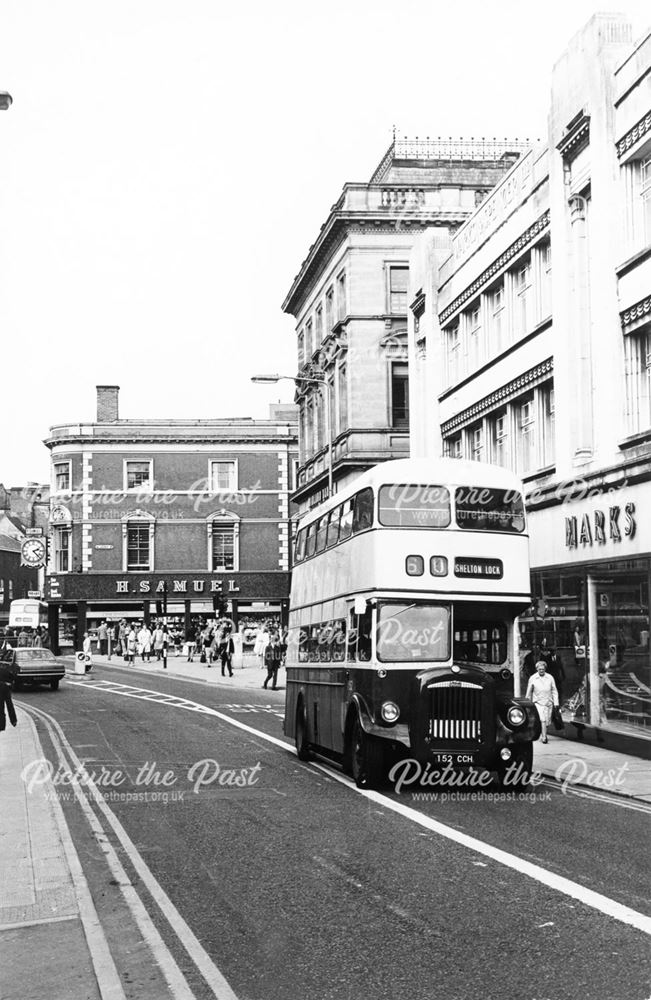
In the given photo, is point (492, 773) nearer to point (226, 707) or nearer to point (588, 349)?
point (588, 349)

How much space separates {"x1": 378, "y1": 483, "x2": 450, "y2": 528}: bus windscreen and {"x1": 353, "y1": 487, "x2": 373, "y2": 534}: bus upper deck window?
0.76 feet

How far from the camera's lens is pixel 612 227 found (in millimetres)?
22547

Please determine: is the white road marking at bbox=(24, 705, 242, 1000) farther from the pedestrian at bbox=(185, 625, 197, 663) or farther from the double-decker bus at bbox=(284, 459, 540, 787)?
the pedestrian at bbox=(185, 625, 197, 663)

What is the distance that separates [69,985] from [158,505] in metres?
72.3

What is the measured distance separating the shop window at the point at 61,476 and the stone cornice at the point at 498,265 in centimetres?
4875

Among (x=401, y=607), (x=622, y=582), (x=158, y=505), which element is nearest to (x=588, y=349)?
(x=622, y=582)

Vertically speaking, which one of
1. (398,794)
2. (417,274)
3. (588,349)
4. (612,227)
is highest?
(417,274)

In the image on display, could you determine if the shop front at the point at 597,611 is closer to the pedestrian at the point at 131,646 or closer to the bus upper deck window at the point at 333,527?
the bus upper deck window at the point at 333,527

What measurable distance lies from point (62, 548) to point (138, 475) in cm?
684

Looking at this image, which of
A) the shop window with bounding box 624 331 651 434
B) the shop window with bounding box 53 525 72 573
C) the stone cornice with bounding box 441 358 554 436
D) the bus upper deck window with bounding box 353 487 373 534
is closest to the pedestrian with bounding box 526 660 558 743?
the shop window with bounding box 624 331 651 434

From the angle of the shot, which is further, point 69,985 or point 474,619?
point 474,619

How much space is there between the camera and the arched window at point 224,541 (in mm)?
78188

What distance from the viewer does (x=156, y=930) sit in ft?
28.4

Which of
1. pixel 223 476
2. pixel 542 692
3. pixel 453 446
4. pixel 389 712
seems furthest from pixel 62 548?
pixel 389 712
